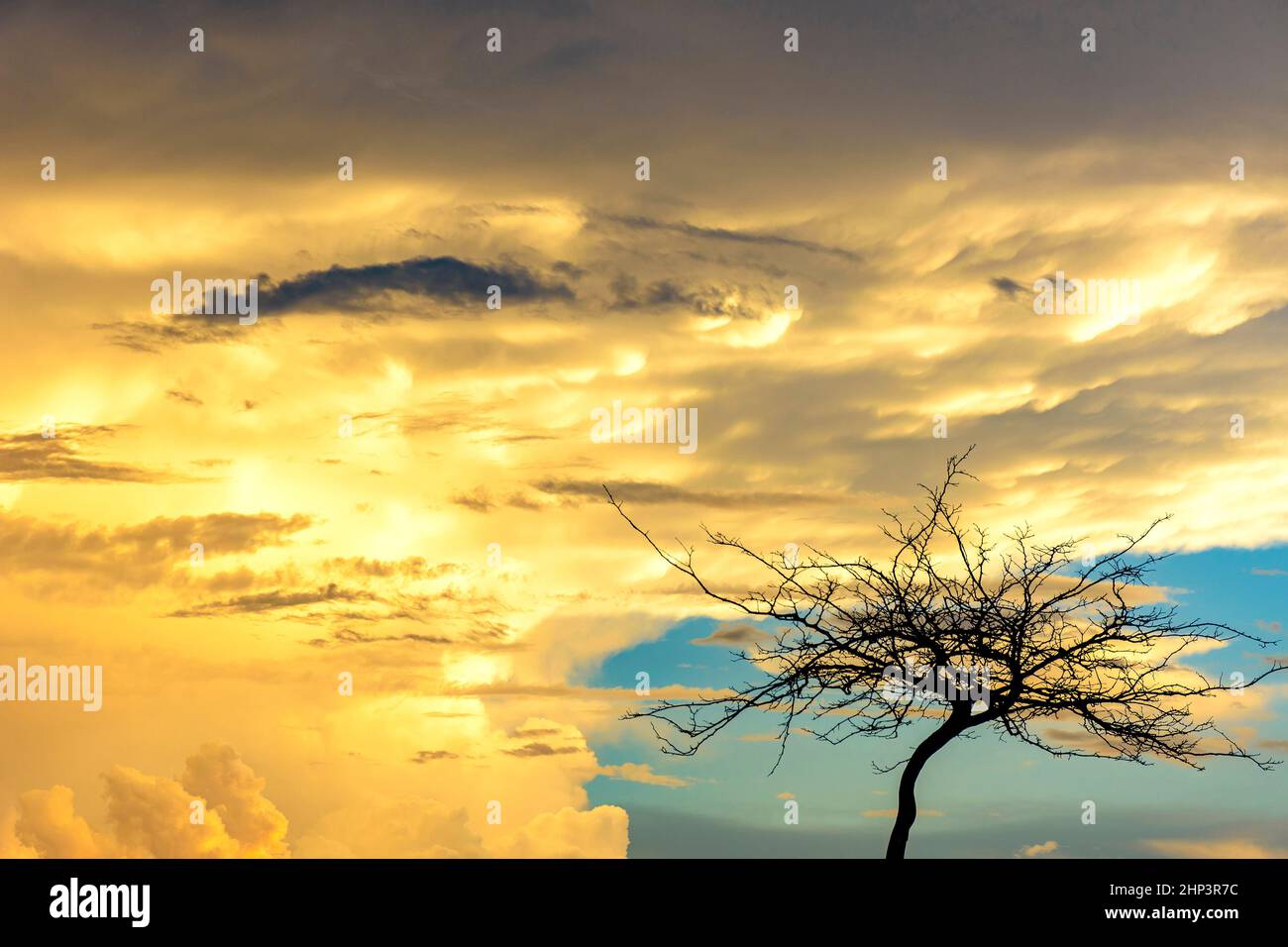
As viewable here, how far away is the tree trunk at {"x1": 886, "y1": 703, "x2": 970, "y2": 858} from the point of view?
627 inches

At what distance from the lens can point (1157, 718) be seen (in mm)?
15766

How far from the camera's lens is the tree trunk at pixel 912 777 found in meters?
15.9

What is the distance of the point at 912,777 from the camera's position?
15953mm

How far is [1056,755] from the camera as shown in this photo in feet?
51.0
